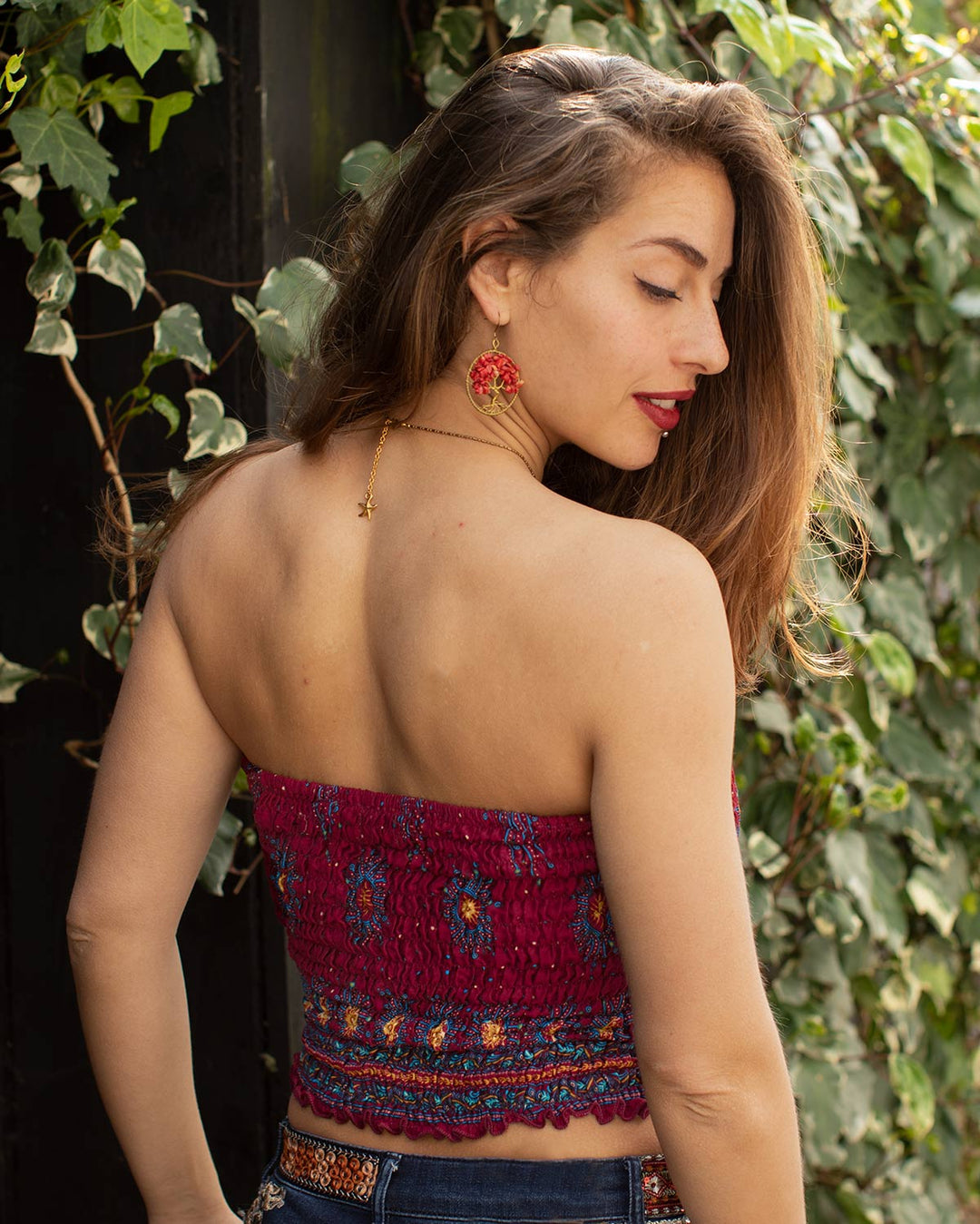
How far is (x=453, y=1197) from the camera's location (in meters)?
0.98

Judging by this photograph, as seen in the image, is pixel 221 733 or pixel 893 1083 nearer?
pixel 221 733

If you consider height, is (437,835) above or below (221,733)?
above

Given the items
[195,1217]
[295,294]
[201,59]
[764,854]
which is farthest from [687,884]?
[764,854]

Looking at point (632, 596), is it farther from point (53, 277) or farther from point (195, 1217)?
point (53, 277)

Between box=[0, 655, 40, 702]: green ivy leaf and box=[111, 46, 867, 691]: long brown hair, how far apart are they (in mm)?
438

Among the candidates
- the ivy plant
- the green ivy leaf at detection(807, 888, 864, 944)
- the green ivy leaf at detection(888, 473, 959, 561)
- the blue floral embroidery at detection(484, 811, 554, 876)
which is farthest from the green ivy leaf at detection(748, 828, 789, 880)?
the blue floral embroidery at detection(484, 811, 554, 876)

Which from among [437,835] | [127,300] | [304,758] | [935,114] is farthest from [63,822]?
[935,114]

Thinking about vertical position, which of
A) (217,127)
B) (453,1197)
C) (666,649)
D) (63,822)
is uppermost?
(666,649)

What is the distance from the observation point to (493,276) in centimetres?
107

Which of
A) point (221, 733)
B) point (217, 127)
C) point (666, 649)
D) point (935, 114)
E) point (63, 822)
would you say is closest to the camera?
point (666, 649)

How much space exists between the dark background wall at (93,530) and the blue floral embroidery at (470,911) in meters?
0.77

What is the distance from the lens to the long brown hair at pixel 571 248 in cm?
106

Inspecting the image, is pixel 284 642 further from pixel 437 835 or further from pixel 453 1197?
pixel 453 1197

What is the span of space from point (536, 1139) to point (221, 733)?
0.44m
